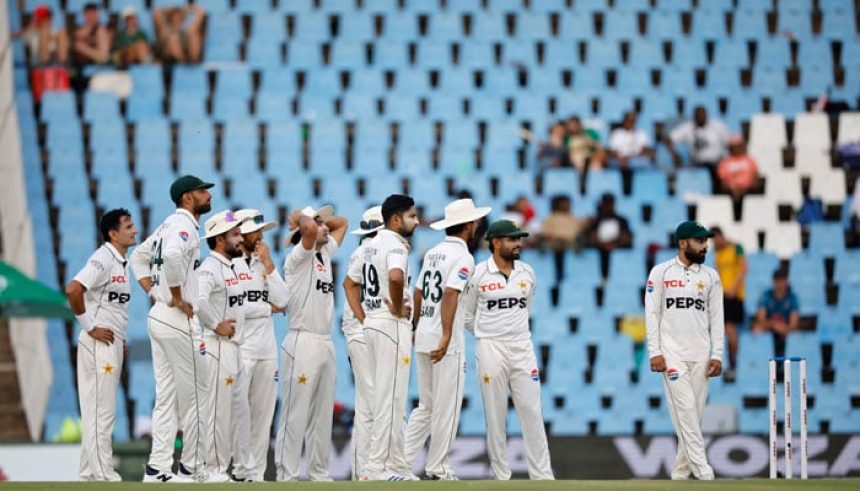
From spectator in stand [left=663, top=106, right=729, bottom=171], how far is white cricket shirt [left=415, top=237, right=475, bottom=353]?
10683mm

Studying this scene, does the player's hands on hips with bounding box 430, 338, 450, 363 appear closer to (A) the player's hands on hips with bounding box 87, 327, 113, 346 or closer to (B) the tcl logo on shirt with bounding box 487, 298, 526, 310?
(B) the tcl logo on shirt with bounding box 487, 298, 526, 310

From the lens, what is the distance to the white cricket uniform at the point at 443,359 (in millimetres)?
11797

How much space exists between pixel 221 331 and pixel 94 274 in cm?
105

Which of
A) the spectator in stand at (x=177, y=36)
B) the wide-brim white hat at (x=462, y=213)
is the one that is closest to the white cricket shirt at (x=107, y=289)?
the wide-brim white hat at (x=462, y=213)

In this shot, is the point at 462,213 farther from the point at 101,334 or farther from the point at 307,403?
the point at 101,334

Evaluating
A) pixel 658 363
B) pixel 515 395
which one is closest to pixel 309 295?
pixel 515 395

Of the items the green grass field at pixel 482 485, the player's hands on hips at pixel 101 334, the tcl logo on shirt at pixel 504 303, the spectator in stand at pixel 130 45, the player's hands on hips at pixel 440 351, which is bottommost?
the green grass field at pixel 482 485

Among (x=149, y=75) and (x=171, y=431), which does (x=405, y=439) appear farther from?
(x=149, y=75)

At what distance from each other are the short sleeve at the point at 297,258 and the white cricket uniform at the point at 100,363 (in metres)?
1.23

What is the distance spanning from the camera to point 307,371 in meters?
12.5

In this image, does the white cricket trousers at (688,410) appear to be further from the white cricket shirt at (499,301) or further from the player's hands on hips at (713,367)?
the white cricket shirt at (499,301)

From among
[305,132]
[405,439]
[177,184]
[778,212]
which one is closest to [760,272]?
[778,212]

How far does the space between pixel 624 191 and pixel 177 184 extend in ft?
37.6

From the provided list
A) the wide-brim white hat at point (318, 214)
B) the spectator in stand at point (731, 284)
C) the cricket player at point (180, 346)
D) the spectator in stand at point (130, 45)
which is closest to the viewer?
the cricket player at point (180, 346)
